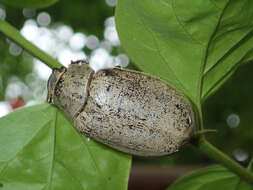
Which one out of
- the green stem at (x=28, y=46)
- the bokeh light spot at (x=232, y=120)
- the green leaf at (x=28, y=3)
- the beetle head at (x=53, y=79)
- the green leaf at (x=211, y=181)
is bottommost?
the green leaf at (x=211, y=181)

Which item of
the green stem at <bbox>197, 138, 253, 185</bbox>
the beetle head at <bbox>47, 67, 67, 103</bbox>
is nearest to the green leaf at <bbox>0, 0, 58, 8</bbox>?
the beetle head at <bbox>47, 67, 67, 103</bbox>

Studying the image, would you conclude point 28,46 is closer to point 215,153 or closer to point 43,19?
point 215,153

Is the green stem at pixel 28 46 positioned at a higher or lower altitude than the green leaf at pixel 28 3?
lower

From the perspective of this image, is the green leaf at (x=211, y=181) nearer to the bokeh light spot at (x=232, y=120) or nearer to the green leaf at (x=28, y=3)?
the green leaf at (x=28, y=3)

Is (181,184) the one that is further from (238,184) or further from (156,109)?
(156,109)

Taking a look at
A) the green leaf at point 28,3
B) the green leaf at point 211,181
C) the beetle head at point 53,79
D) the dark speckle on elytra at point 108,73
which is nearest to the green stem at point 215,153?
the green leaf at point 211,181

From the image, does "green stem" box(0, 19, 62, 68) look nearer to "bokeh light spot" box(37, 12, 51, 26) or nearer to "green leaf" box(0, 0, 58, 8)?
"green leaf" box(0, 0, 58, 8)

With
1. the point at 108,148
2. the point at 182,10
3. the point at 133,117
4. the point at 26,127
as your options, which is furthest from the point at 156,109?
the point at 26,127
